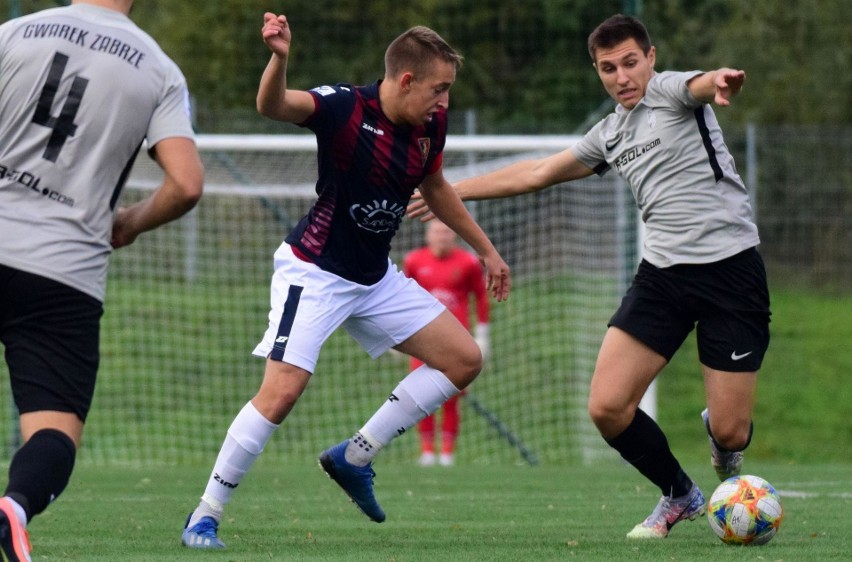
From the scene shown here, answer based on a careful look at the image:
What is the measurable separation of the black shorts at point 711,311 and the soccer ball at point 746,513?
23.8 inches

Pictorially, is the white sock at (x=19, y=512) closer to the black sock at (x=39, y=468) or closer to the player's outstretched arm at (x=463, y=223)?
the black sock at (x=39, y=468)

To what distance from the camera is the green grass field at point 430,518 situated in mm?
5750

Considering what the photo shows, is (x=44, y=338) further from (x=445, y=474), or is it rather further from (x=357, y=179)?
(x=445, y=474)

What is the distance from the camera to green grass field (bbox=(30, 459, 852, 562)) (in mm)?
5750

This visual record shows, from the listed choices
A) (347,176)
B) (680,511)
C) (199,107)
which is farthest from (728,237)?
(199,107)

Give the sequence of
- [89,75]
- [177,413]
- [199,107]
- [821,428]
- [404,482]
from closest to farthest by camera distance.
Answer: [89,75]
[404,482]
[177,413]
[199,107]
[821,428]

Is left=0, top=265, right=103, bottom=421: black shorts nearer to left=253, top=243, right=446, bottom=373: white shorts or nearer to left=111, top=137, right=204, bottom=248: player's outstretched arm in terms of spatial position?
left=111, top=137, right=204, bottom=248: player's outstretched arm

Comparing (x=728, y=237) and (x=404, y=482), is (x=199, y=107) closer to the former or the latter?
(x=404, y=482)

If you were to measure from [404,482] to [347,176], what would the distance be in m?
3.90

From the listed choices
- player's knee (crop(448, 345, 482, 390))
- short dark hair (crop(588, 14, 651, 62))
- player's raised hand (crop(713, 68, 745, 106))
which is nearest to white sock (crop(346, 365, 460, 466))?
player's knee (crop(448, 345, 482, 390))

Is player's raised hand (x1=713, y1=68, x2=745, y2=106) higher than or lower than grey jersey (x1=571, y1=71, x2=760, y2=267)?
higher

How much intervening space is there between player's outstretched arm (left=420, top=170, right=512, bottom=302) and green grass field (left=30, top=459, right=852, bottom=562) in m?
1.19

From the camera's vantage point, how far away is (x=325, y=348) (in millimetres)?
14375

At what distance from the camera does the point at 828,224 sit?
17.6 m
